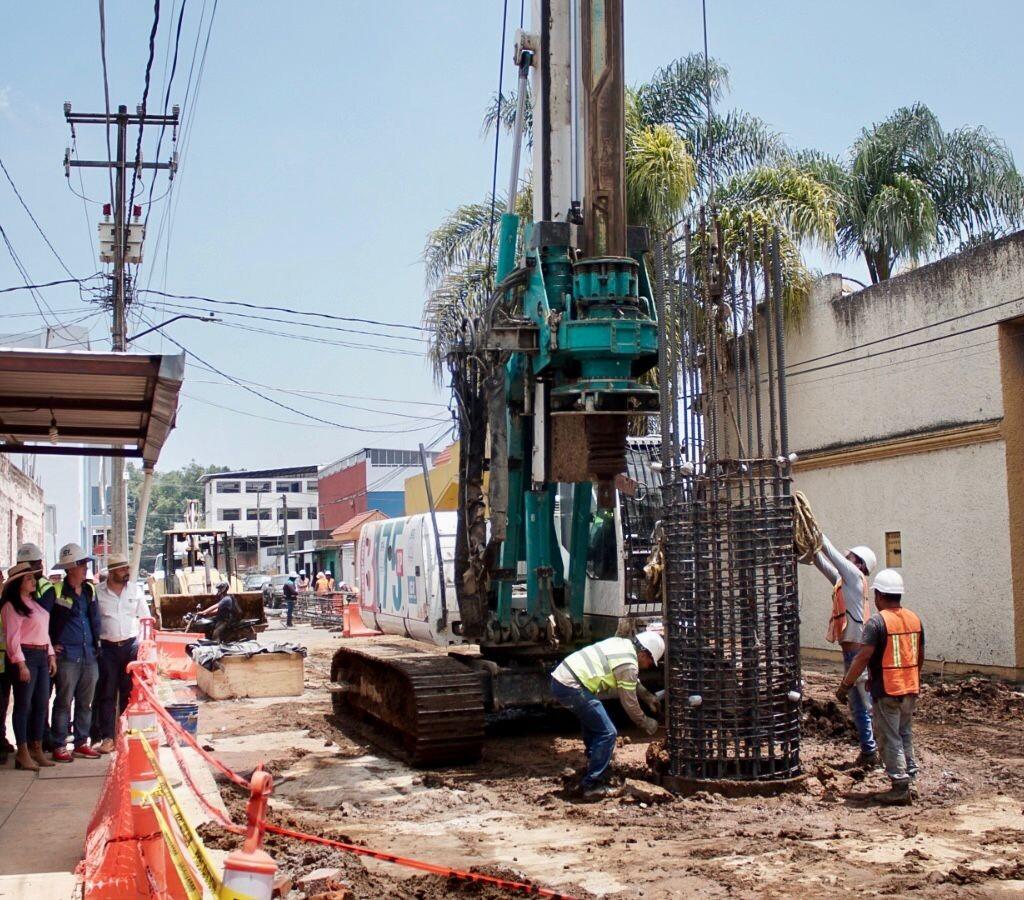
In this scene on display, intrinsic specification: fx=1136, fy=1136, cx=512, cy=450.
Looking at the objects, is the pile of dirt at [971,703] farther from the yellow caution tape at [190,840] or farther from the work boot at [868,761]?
the yellow caution tape at [190,840]

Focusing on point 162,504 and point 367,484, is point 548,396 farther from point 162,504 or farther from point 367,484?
point 162,504

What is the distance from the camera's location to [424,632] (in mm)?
16703

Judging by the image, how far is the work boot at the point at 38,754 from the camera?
354 inches

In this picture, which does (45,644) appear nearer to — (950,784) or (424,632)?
(950,784)

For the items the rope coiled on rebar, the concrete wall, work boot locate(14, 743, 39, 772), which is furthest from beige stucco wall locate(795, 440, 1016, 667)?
the concrete wall

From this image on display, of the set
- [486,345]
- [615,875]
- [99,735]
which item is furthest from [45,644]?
[615,875]

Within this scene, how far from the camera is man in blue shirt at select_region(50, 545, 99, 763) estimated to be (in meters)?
9.30

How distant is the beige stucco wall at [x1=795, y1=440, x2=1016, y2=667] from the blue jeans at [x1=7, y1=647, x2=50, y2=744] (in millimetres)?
11666

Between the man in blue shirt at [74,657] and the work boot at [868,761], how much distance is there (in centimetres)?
623

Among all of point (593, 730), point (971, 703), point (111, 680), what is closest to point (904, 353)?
point (971, 703)

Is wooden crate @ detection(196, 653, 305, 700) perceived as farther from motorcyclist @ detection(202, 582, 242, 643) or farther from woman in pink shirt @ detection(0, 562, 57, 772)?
woman in pink shirt @ detection(0, 562, 57, 772)

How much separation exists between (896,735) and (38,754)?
6.50 m

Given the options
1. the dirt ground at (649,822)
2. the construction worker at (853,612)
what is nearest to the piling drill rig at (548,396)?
the dirt ground at (649,822)

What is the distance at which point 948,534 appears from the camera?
16.0 meters
